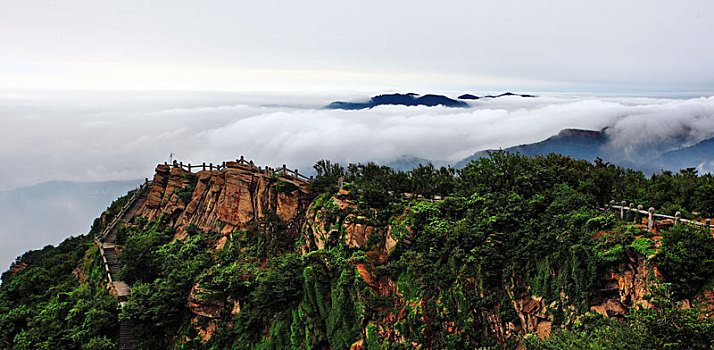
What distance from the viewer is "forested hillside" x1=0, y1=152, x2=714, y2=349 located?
1154cm

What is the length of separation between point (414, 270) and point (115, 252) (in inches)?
870

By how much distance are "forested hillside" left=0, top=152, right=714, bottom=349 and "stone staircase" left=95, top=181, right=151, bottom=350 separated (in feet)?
2.04

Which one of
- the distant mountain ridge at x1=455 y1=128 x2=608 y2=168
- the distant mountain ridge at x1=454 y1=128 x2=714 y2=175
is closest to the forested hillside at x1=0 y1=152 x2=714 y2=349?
the distant mountain ridge at x1=454 y1=128 x2=714 y2=175

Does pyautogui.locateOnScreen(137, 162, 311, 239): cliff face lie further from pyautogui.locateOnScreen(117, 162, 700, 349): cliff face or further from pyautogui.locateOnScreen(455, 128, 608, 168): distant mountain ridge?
pyautogui.locateOnScreen(455, 128, 608, 168): distant mountain ridge

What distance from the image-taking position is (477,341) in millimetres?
13891

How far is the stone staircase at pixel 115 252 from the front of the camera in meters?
20.6

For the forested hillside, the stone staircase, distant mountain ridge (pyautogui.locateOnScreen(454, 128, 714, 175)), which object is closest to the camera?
the forested hillside

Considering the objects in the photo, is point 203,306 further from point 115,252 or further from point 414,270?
point 115,252

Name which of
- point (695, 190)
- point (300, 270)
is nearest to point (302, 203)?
point (300, 270)

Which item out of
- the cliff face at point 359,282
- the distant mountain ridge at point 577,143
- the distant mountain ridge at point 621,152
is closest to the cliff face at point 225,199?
the cliff face at point 359,282

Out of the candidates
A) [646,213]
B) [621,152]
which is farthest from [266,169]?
[621,152]

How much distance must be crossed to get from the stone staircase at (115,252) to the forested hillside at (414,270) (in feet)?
2.04

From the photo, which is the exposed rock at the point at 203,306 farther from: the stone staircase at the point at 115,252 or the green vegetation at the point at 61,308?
the green vegetation at the point at 61,308

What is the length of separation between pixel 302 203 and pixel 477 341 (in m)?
12.5
